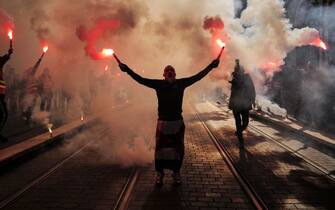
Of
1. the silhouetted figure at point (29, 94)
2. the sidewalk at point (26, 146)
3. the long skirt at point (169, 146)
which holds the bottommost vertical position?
the sidewalk at point (26, 146)

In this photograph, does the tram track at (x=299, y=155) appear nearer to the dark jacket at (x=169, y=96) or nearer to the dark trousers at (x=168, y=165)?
the dark trousers at (x=168, y=165)

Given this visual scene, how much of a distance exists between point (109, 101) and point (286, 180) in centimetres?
2053

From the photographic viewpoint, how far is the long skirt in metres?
5.95

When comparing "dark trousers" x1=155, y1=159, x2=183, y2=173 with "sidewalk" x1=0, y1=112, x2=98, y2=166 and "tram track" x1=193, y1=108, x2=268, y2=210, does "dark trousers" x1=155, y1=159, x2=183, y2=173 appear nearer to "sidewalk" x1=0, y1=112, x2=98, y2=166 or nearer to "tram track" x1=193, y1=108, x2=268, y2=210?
"tram track" x1=193, y1=108, x2=268, y2=210

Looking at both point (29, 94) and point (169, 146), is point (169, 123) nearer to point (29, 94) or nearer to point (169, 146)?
point (169, 146)

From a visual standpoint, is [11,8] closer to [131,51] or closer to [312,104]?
[131,51]

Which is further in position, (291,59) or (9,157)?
(291,59)

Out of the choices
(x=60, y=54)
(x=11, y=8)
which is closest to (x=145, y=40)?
(x=60, y=54)

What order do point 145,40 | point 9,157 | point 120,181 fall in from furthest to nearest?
point 145,40 → point 9,157 → point 120,181

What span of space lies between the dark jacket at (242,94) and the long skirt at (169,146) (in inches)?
154

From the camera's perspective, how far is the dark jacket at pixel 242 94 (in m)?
9.46

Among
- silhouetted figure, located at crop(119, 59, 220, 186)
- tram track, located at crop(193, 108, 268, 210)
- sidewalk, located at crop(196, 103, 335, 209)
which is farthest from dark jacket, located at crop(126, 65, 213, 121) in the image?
sidewalk, located at crop(196, 103, 335, 209)

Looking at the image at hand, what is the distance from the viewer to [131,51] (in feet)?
81.4

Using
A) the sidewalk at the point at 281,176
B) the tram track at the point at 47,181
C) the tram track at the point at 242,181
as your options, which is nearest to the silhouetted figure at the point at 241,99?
the sidewalk at the point at 281,176
